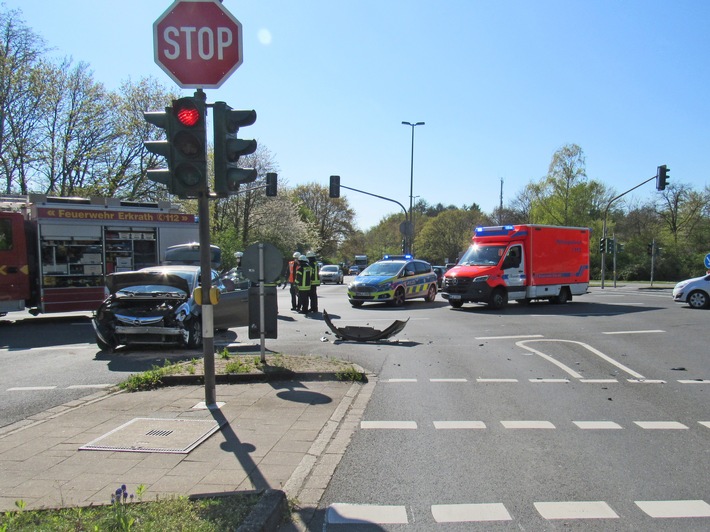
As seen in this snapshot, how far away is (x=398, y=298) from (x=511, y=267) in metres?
4.08

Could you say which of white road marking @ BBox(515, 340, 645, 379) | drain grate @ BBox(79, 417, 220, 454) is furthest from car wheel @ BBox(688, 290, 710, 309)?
drain grate @ BBox(79, 417, 220, 454)

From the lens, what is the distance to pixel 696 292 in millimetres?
18781

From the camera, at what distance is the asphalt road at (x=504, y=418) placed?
12.2ft

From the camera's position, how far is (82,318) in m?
16.1

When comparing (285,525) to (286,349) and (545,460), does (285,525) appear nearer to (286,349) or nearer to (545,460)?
(545,460)

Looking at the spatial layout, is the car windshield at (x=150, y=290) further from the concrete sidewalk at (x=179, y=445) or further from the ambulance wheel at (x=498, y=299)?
the ambulance wheel at (x=498, y=299)

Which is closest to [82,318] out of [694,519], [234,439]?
[234,439]

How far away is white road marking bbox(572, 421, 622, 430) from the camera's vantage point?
18.5 feet

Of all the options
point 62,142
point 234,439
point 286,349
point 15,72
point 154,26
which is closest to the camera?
point 234,439

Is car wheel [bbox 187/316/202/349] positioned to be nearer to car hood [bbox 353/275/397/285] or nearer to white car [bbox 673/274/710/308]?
car hood [bbox 353/275/397/285]

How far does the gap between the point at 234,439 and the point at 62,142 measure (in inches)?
1210

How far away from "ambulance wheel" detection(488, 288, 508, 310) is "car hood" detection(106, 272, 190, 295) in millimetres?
11034

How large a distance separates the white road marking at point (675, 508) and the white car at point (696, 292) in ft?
57.1

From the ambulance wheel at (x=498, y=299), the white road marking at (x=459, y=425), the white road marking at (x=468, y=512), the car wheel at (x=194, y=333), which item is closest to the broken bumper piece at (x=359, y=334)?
the car wheel at (x=194, y=333)
